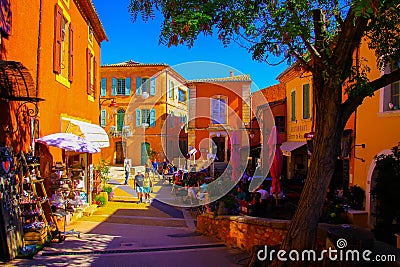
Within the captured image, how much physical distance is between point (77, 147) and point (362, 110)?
25.7 feet

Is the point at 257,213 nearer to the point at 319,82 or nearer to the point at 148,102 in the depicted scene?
the point at 319,82

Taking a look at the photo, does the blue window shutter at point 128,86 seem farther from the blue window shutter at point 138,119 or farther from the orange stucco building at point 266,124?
the orange stucco building at point 266,124

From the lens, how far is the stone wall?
323 inches

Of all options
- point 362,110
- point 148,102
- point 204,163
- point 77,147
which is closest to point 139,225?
point 77,147

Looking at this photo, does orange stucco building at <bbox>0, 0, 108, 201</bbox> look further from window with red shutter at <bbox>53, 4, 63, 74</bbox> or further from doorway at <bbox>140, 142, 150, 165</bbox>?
doorway at <bbox>140, 142, 150, 165</bbox>

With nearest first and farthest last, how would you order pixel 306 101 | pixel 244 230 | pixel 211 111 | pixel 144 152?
1. pixel 244 230
2. pixel 306 101
3. pixel 211 111
4. pixel 144 152

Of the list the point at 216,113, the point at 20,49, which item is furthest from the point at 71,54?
the point at 216,113

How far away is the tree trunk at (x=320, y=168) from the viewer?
5340mm

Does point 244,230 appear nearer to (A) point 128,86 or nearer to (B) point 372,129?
Answer: (B) point 372,129

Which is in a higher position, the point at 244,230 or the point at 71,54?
the point at 71,54

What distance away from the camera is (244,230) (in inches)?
359

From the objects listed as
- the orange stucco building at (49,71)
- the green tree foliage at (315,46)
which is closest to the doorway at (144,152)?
the orange stucco building at (49,71)

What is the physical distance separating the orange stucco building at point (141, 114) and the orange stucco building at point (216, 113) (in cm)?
353

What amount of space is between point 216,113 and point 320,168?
83.0 feet
